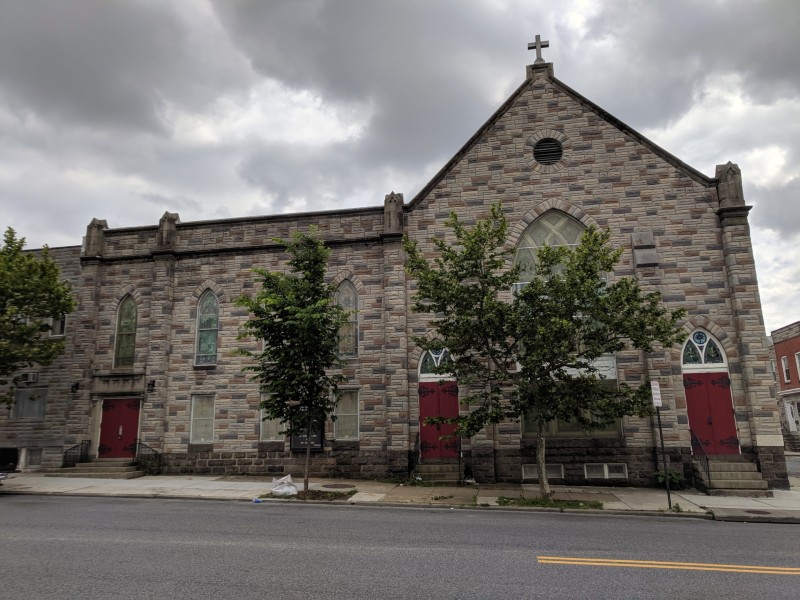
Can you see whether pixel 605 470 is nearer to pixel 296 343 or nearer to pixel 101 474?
pixel 296 343

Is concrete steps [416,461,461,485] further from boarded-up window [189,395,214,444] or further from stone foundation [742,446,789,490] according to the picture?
stone foundation [742,446,789,490]

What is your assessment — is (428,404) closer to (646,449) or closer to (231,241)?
(646,449)

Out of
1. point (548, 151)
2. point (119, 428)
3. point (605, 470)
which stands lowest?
point (605, 470)

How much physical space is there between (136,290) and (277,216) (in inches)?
240

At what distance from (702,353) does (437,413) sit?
27.1 feet

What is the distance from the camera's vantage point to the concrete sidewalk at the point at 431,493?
1239 centimetres

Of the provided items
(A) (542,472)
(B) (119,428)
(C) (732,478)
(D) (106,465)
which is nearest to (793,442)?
(C) (732,478)

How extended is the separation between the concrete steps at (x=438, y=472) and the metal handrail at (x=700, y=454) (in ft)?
22.1

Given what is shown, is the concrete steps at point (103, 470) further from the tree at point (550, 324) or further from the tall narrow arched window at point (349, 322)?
the tree at point (550, 324)

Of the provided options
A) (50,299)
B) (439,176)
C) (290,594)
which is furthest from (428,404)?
(50,299)

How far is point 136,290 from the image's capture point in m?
20.6

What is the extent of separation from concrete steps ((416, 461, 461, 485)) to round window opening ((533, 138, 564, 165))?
1047cm

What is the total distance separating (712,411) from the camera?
53.1 ft

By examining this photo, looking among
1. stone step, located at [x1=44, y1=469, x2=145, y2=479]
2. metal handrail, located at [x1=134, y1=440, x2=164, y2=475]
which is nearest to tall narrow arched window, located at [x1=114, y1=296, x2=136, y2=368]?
metal handrail, located at [x1=134, y1=440, x2=164, y2=475]
